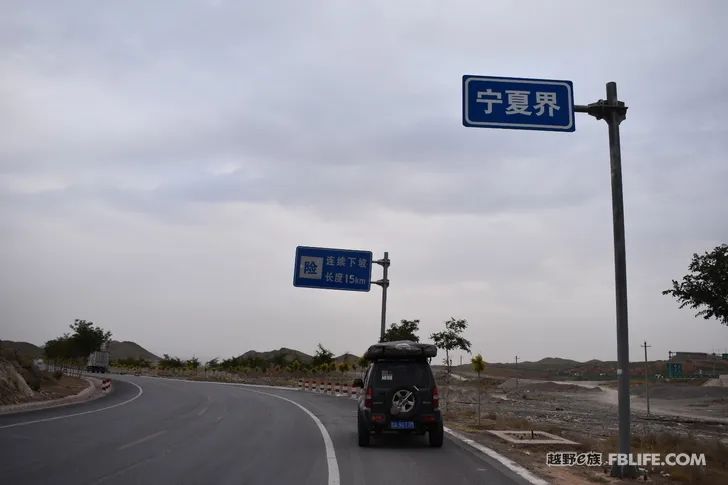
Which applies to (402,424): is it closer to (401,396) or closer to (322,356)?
(401,396)

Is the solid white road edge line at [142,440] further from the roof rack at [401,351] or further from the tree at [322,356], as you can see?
the tree at [322,356]

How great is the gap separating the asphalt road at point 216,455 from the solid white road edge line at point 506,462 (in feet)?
0.69

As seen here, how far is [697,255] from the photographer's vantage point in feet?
71.7

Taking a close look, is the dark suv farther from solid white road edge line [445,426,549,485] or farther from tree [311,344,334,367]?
tree [311,344,334,367]

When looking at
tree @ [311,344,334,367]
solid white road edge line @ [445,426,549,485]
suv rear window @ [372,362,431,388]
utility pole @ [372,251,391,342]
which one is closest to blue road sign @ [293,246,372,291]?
utility pole @ [372,251,391,342]

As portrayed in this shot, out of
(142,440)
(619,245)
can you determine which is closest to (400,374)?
(619,245)

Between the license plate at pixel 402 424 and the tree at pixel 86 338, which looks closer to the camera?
the license plate at pixel 402 424

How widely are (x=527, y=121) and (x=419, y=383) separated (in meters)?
6.36

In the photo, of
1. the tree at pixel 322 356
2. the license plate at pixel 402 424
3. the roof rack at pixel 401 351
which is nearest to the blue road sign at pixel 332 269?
the roof rack at pixel 401 351

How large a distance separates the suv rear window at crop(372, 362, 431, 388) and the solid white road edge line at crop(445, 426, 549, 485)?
1842 mm

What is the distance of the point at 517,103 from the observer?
10508 mm

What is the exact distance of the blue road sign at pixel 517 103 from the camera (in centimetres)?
1040

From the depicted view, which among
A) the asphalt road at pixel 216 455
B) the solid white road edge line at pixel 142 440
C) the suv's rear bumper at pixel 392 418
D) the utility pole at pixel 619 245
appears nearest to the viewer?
the asphalt road at pixel 216 455

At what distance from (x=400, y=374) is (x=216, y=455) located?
441cm
